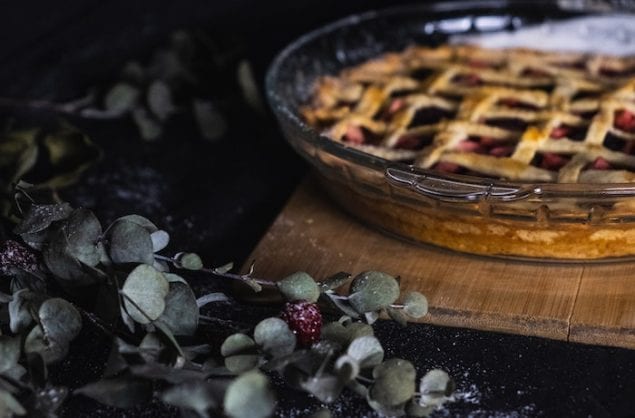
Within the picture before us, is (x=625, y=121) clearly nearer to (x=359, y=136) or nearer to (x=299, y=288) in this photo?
(x=359, y=136)

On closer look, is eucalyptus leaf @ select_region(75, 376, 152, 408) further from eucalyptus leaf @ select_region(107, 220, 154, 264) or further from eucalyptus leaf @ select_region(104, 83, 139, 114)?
eucalyptus leaf @ select_region(104, 83, 139, 114)

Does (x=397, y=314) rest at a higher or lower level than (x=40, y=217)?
lower

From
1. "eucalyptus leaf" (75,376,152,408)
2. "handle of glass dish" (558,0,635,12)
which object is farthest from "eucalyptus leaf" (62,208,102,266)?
"handle of glass dish" (558,0,635,12)

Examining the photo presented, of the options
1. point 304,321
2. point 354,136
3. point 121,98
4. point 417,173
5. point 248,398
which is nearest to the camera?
point 248,398

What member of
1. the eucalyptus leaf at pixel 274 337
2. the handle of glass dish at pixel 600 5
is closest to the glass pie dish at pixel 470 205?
the eucalyptus leaf at pixel 274 337

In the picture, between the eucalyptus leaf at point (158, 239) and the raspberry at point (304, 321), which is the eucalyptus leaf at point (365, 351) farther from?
the eucalyptus leaf at point (158, 239)

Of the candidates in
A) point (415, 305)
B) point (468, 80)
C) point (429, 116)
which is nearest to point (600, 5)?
point (468, 80)
